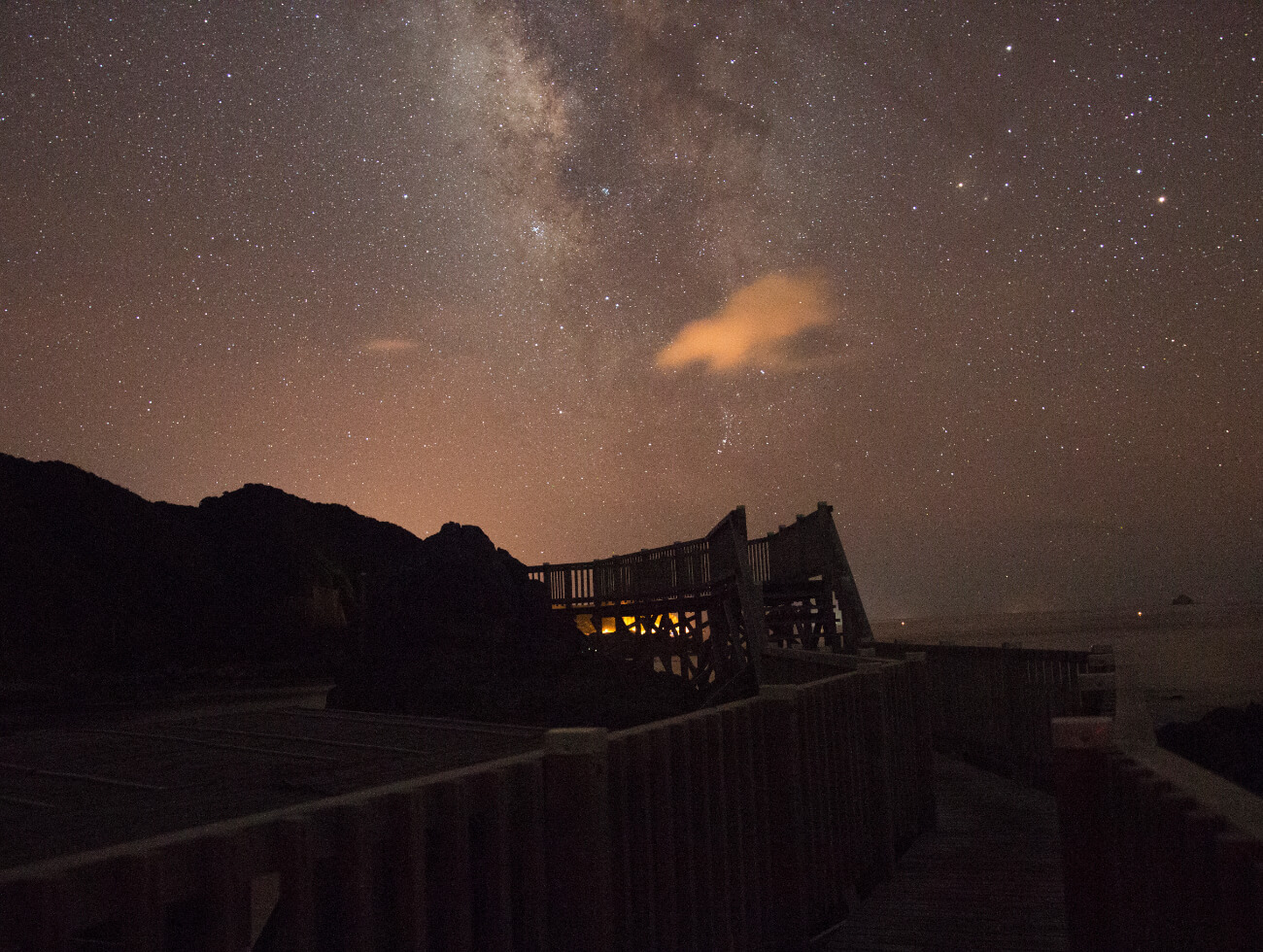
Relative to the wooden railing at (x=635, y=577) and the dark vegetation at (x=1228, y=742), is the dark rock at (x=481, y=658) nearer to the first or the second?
the wooden railing at (x=635, y=577)

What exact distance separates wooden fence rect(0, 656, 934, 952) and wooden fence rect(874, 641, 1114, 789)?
4.28m

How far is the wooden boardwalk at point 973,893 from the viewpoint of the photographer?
206 inches

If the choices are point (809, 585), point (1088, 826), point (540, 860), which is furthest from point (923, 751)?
point (809, 585)

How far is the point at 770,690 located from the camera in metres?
5.04

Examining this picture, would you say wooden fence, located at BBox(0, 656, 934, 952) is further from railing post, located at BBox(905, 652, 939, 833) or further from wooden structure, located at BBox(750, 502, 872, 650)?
wooden structure, located at BBox(750, 502, 872, 650)

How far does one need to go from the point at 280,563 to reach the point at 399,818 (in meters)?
18.0

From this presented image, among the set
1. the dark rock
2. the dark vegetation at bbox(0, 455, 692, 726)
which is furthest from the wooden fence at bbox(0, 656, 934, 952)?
the dark rock

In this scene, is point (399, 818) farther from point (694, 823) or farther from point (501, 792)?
point (694, 823)

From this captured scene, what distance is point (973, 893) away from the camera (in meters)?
6.05

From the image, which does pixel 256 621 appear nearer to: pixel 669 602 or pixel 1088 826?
pixel 669 602

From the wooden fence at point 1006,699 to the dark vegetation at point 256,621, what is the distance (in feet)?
13.8

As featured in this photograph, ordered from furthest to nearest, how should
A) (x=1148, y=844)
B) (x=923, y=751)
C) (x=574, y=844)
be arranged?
(x=923, y=751)
(x=574, y=844)
(x=1148, y=844)

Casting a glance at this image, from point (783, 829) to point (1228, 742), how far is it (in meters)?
10.3

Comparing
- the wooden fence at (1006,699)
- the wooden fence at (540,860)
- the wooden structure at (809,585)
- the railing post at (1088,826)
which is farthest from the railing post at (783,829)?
the wooden structure at (809,585)
